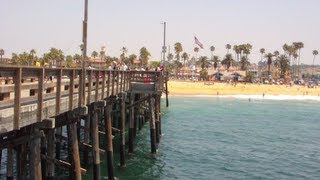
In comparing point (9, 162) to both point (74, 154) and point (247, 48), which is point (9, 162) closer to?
point (74, 154)

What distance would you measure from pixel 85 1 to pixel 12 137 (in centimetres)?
433

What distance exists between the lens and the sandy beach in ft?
321

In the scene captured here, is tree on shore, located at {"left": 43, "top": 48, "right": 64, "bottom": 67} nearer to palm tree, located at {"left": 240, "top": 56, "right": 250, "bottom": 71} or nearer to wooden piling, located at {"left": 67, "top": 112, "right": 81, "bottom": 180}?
wooden piling, located at {"left": 67, "top": 112, "right": 81, "bottom": 180}

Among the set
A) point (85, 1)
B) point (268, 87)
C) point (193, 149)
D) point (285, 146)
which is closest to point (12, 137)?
point (85, 1)

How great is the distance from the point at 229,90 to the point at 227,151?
7660cm

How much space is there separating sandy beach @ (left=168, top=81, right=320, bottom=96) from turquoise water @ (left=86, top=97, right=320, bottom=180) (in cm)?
4634

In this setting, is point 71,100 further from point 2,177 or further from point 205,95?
point 205,95

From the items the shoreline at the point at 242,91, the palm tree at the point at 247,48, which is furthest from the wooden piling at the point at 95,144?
the palm tree at the point at 247,48

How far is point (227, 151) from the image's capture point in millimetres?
30391

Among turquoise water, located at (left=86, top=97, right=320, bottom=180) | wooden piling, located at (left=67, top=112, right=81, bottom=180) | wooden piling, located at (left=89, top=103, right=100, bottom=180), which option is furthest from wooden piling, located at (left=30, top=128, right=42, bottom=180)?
turquoise water, located at (left=86, top=97, right=320, bottom=180)

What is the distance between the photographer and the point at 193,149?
3072 cm

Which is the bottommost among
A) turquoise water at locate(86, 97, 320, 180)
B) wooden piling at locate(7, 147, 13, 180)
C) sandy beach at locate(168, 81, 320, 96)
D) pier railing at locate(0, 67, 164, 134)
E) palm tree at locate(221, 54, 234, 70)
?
turquoise water at locate(86, 97, 320, 180)

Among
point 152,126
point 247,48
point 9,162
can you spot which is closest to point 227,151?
point 152,126

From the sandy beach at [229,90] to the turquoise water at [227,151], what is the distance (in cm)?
4634
